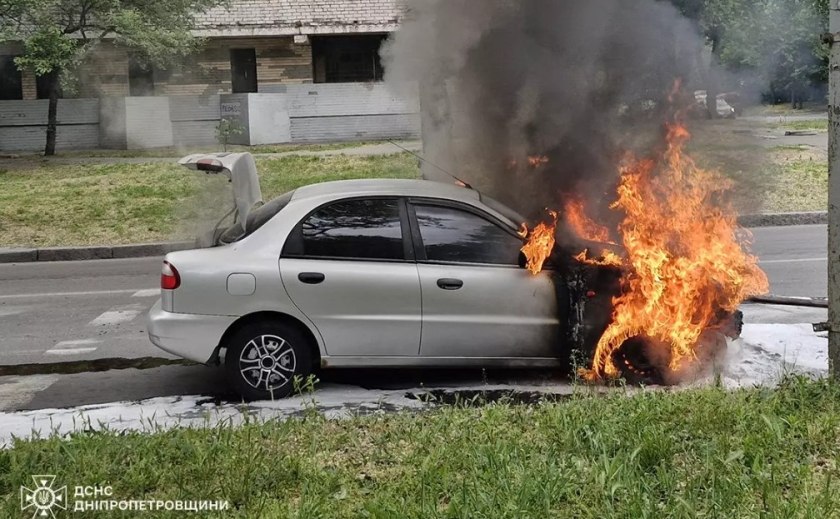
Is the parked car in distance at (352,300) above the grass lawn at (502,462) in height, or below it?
above

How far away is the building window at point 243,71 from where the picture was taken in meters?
27.8

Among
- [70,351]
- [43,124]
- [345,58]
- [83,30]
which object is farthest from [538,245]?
[345,58]

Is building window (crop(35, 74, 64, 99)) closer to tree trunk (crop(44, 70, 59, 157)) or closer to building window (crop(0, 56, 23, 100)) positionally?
building window (crop(0, 56, 23, 100))

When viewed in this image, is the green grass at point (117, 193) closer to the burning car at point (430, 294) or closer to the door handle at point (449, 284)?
the burning car at point (430, 294)

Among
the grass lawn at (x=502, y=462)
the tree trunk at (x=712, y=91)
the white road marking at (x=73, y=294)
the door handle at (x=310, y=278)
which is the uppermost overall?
the tree trunk at (x=712, y=91)

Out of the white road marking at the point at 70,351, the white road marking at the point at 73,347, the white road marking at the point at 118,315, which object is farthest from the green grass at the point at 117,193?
the white road marking at the point at 70,351

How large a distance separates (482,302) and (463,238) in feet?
1.49

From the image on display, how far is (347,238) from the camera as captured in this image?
593 cm

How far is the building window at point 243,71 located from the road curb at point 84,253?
1591 centimetres

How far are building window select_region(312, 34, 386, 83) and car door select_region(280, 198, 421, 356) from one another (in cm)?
2281

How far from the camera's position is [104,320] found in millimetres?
8398

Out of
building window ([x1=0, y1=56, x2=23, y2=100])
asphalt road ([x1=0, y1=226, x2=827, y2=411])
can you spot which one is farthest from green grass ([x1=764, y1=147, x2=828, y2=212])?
building window ([x1=0, y1=56, x2=23, y2=100])

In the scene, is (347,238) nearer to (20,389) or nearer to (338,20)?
(20,389)

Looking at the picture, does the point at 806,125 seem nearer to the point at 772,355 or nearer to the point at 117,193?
the point at 117,193
